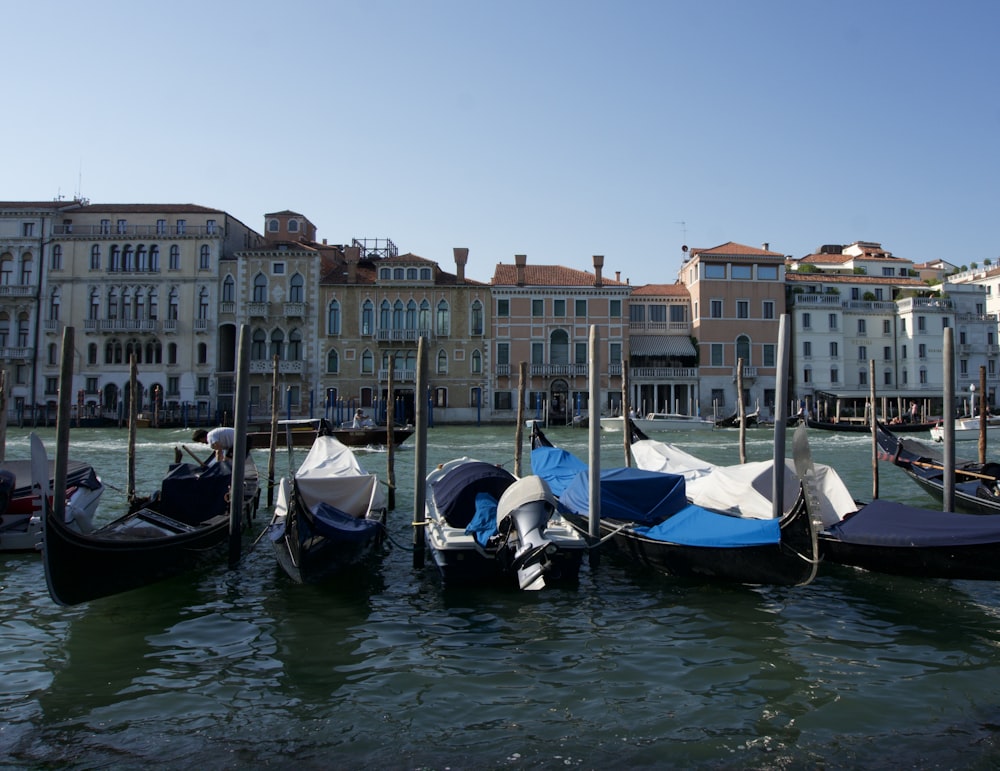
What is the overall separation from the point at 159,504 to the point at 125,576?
7.67 ft

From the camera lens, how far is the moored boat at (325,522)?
6.33 m

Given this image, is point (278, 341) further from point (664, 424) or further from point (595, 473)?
point (595, 473)

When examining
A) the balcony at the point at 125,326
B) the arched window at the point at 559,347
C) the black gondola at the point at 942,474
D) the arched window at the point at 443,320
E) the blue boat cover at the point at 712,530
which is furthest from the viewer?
the arched window at the point at 559,347

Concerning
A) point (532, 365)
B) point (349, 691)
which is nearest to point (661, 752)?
point (349, 691)

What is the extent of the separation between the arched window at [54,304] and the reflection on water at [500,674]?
3051 centimetres

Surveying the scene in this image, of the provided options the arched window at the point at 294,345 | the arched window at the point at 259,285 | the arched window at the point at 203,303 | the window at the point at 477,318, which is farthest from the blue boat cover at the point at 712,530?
the arched window at the point at 203,303

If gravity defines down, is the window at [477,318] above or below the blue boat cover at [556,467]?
above

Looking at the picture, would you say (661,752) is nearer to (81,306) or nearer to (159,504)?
(159,504)

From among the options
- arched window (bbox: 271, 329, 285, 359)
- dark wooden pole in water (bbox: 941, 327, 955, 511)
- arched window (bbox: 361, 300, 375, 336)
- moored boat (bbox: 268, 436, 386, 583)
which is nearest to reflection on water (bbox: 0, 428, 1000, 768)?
moored boat (bbox: 268, 436, 386, 583)

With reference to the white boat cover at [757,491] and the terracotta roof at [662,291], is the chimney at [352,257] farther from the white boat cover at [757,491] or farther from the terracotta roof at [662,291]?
the white boat cover at [757,491]

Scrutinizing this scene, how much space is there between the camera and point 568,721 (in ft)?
13.4

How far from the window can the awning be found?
6582 mm

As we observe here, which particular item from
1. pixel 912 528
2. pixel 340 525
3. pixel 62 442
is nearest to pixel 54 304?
→ pixel 62 442

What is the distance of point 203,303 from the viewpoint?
109ft
